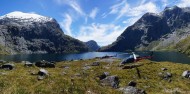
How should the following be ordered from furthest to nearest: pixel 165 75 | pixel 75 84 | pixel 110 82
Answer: pixel 165 75 → pixel 110 82 → pixel 75 84

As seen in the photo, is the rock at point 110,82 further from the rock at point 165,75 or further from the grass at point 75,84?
the rock at point 165,75

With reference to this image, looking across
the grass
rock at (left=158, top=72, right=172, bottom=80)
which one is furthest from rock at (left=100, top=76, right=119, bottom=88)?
rock at (left=158, top=72, right=172, bottom=80)

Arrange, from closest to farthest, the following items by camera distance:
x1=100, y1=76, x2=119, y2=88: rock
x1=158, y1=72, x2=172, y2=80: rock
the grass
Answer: the grass, x1=100, y1=76, x2=119, y2=88: rock, x1=158, y1=72, x2=172, y2=80: rock

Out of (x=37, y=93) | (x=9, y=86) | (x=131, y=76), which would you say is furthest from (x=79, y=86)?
(x=131, y=76)

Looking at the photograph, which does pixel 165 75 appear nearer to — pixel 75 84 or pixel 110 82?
pixel 110 82

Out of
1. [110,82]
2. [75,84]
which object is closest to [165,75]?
[110,82]

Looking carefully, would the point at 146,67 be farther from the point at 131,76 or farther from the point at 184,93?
the point at 184,93

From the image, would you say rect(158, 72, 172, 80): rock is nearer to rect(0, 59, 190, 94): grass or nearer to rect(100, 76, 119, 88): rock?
rect(0, 59, 190, 94): grass

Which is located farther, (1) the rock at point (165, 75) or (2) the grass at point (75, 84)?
(1) the rock at point (165, 75)

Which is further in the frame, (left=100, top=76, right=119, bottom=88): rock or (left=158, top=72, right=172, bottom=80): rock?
(left=158, top=72, right=172, bottom=80): rock

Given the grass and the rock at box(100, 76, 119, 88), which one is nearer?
the grass

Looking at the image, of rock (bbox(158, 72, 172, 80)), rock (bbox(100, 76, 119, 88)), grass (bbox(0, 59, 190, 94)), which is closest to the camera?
grass (bbox(0, 59, 190, 94))

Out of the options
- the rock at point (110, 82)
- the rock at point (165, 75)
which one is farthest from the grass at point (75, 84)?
the rock at point (110, 82)

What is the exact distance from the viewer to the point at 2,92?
33.7 meters
